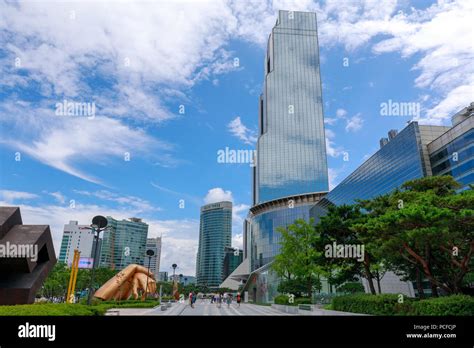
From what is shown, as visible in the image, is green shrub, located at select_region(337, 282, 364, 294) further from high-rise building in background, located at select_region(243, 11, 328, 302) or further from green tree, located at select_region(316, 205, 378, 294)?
high-rise building in background, located at select_region(243, 11, 328, 302)

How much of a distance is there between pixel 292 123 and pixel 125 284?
348ft

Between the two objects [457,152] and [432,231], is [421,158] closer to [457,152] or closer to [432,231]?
[457,152]

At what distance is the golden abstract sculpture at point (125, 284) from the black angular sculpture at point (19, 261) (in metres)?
13.5

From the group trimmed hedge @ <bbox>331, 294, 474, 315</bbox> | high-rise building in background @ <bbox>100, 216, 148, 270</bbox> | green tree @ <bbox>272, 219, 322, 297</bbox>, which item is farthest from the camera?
high-rise building in background @ <bbox>100, 216, 148, 270</bbox>

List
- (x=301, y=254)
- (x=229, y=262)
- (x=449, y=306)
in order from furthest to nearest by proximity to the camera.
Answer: (x=229, y=262) → (x=301, y=254) → (x=449, y=306)

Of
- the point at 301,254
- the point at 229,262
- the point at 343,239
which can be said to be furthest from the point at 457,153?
the point at 229,262

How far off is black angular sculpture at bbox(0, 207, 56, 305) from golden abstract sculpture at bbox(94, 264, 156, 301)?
13.5m

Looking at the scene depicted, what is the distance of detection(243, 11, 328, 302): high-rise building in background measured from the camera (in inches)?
4109

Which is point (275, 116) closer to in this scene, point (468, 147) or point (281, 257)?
point (468, 147)

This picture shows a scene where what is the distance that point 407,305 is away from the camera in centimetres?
1742

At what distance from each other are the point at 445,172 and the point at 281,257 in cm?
3157

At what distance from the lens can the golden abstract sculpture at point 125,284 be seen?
1310 inches

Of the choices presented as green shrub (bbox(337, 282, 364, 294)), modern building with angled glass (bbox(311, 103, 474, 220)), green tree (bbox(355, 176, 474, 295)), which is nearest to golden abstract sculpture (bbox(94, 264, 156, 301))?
green shrub (bbox(337, 282, 364, 294))
